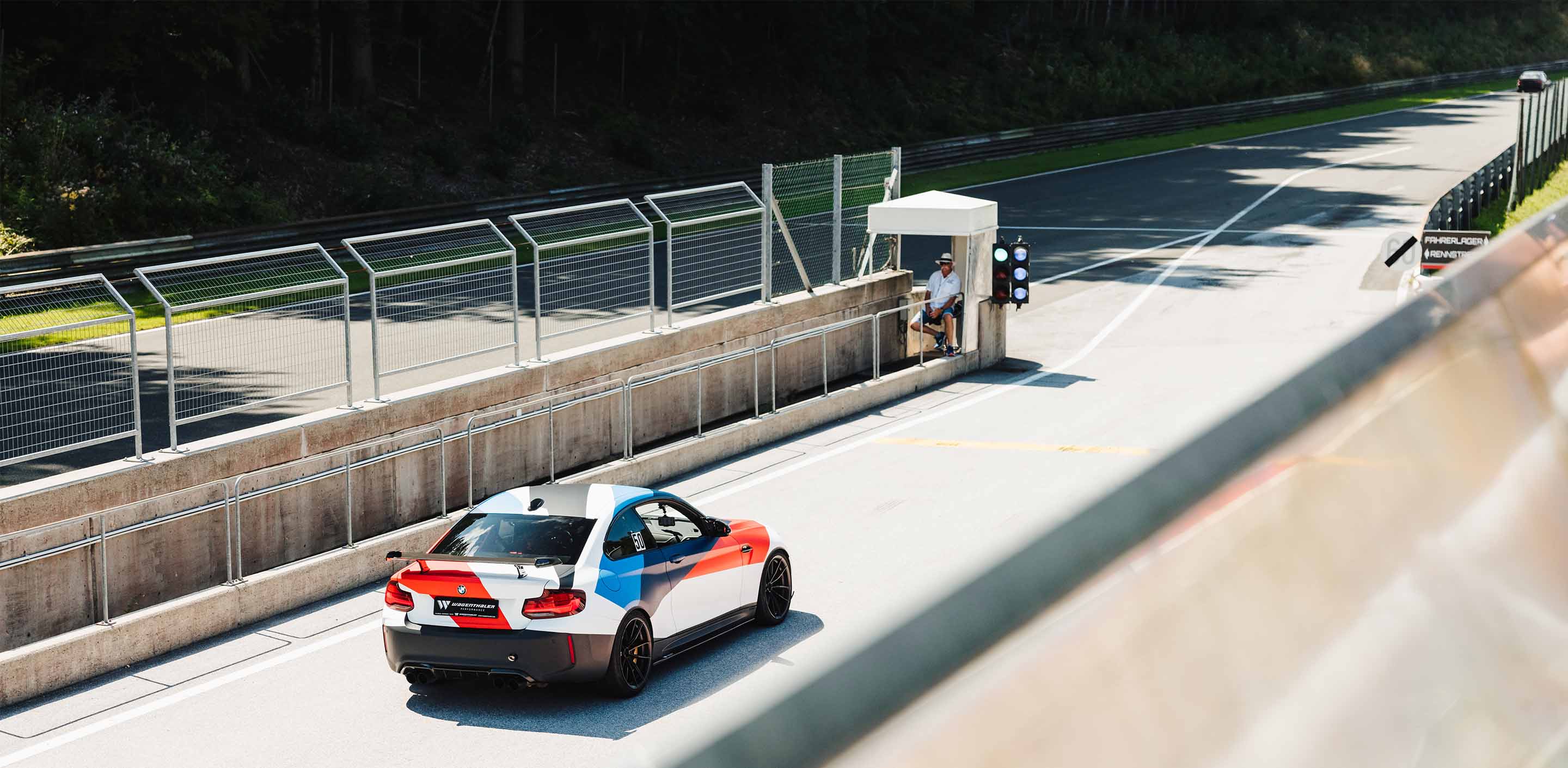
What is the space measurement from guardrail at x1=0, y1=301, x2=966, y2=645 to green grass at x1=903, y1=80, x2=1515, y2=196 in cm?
2720

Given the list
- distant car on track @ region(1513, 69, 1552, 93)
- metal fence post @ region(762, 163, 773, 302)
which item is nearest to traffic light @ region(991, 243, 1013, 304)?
metal fence post @ region(762, 163, 773, 302)

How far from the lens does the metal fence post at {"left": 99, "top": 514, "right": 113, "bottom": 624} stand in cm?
1288

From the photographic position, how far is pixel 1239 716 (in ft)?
3.98

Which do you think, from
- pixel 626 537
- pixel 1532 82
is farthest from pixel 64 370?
pixel 1532 82

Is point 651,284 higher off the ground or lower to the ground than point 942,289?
higher

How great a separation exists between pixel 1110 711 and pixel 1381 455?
23.5 inches

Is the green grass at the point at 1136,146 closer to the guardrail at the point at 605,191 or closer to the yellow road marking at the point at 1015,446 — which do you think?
the guardrail at the point at 605,191

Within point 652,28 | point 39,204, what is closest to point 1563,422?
point 39,204

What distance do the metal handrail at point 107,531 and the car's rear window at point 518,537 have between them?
271cm

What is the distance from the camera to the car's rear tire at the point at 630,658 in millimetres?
11852

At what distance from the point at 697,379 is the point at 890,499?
14.9 ft

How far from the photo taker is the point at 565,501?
12.6 metres

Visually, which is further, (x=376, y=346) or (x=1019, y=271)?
(x=1019, y=271)

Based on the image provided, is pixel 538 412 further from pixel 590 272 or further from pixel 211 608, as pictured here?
pixel 211 608
